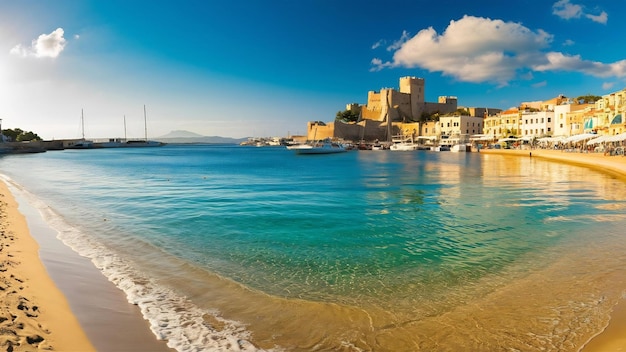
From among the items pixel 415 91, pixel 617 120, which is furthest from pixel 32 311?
pixel 415 91

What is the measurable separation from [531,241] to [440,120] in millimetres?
87903

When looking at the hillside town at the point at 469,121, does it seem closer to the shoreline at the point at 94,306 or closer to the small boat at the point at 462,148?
the small boat at the point at 462,148

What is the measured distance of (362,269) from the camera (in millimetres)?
6906

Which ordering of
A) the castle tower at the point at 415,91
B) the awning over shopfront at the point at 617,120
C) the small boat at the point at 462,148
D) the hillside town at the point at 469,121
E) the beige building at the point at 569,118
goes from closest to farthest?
the awning over shopfront at the point at 617,120
the hillside town at the point at 469,121
the beige building at the point at 569,118
the small boat at the point at 462,148
the castle tower at the point at 415,91

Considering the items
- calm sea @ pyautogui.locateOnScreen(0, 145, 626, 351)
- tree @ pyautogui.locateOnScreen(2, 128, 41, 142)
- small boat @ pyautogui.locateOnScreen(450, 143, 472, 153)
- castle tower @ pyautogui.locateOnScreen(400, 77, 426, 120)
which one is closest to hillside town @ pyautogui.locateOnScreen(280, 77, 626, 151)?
castle tower @ pyautogui.locateOnScreen(400, 77, 426, 120)

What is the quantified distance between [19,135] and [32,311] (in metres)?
115

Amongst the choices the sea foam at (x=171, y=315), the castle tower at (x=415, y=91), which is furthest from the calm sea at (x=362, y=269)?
the castle tower at (x=415, y=91)

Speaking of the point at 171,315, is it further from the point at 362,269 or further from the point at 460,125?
the point at 460,125

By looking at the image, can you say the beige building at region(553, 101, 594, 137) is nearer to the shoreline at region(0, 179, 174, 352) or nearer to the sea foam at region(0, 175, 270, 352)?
the sea foam at region(0, 175, 270, 352)

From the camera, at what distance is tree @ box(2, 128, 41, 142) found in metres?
95.5

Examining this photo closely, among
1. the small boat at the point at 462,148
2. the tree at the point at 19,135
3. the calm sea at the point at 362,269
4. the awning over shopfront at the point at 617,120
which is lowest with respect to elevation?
the calm sea at the point at 362,269

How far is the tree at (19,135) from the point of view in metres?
95.5

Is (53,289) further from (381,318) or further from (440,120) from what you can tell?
(440,120)

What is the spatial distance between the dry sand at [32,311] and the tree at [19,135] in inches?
4275
